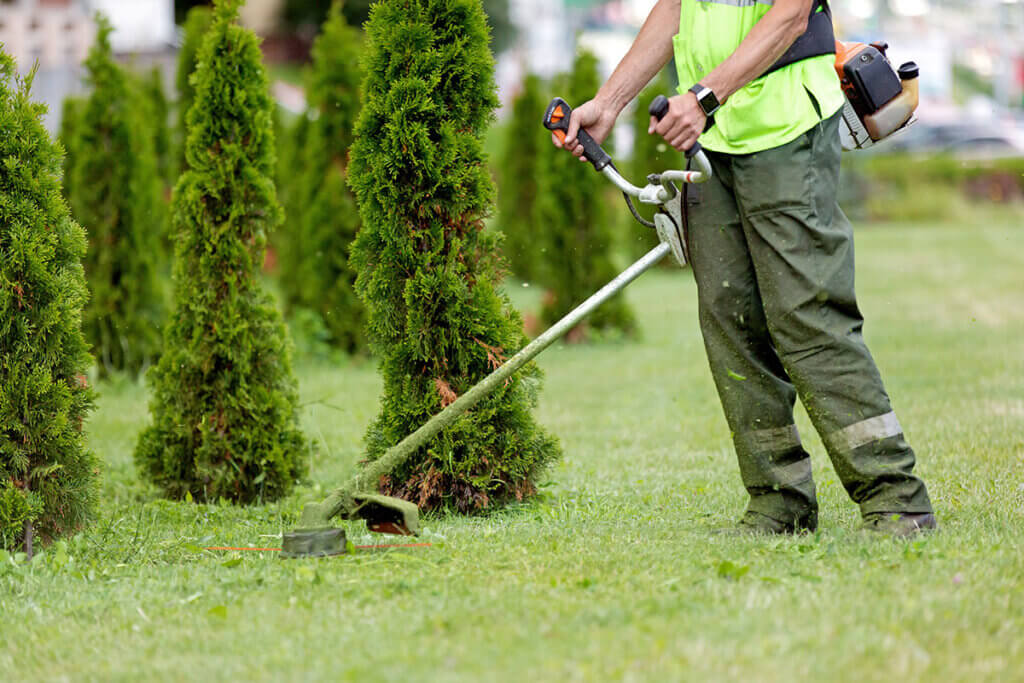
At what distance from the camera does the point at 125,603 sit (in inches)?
124

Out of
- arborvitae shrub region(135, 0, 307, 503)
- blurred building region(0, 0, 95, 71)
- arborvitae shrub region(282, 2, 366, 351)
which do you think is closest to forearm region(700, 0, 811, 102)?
arborvitae shrub region(135, 0, 307, 503)

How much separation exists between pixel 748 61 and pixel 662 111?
32 cm

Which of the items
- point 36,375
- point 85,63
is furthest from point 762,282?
point 85,63

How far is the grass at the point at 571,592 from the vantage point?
99.2 inches

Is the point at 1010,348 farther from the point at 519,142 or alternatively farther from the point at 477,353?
the point at 519,142

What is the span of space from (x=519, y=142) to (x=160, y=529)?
468 inches

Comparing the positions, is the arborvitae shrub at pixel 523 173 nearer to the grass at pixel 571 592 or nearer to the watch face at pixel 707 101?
the grass at pixel 571 592

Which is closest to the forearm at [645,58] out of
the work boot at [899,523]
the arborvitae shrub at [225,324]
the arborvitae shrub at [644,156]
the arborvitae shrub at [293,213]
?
the work boot at [899,523]

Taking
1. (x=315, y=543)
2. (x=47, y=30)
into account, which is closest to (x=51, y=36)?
(x=47, y=30)

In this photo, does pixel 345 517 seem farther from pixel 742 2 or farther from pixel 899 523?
pixel 742 2

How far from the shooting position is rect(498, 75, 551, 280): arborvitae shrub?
580 inches

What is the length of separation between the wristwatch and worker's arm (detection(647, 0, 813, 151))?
1cm

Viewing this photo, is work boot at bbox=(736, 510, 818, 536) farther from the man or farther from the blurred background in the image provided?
the blurred background

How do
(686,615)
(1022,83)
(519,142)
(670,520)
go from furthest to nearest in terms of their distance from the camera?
(1022,83), (519,142), (670,520), (686,615)
